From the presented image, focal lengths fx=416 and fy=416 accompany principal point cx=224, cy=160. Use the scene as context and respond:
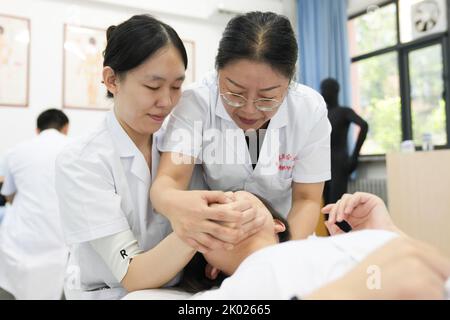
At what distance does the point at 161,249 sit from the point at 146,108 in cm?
37

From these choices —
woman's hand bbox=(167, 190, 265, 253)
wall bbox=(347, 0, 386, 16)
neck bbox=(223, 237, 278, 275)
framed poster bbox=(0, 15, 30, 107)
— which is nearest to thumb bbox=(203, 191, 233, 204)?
woman's hand bbox=(167, 190, 265, 253)

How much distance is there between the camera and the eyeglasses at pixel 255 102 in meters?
1.12

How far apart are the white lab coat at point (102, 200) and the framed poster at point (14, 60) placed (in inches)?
101

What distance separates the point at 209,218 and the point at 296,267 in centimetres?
20

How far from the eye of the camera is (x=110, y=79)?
1144 mm

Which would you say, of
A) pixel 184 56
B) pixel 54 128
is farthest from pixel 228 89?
pixel 54 128

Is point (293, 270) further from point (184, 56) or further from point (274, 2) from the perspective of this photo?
point (274, 2)

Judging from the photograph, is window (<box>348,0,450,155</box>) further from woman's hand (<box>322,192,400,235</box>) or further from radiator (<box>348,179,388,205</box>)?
woman's hand (<box>322,192,400,235</box>)

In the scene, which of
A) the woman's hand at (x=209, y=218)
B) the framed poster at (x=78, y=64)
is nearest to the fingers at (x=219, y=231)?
the woman's hand at (x=209, y=218)

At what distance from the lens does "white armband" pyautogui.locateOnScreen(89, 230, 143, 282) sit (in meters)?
1.05

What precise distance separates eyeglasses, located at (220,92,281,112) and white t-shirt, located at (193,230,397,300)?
413 mm

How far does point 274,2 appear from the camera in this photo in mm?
3287

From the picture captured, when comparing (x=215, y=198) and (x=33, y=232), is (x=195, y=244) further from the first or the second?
(x=33, y=232)

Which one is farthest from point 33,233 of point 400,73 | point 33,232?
point 400,73
